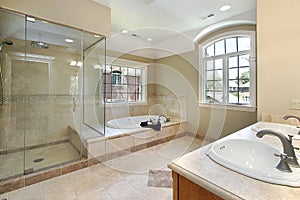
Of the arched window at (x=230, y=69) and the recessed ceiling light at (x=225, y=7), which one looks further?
the arched window at (x=230, y=69)

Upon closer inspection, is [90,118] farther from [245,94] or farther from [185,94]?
[245,94]

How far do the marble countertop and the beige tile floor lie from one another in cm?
120

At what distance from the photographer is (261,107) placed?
→ 2139 mm

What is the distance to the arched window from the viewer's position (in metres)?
3.11

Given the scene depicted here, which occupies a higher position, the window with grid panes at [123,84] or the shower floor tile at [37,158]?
the window with grid panes at [123,84]

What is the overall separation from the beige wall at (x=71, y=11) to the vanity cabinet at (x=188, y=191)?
2660 millimetres

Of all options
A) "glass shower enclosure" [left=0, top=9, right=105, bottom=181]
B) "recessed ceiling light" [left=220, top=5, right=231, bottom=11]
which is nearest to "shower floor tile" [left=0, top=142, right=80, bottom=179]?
"glass shower enclosure" [left=0, top=9, right=105, bottom=181]

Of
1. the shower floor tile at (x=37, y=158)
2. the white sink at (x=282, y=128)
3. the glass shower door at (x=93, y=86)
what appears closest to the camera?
the white sink at (x=282, y=128)

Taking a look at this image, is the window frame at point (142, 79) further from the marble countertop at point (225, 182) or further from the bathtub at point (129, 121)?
the marble countertop at point (225, 182)

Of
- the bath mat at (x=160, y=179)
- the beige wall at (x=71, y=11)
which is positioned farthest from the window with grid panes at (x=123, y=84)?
the bath mat at (x=160, y=179)

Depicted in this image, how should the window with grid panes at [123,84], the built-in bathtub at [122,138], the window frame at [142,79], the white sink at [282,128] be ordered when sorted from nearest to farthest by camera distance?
the white sink at [282,128] → the built-in bathtub at [122,138] → the window with grid panes at [123,84] → the window frame at [142,79]

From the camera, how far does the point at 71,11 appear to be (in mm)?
2410

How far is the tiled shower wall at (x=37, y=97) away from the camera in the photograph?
2686 mm

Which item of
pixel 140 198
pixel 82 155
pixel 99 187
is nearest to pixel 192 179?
pixel 140 198
